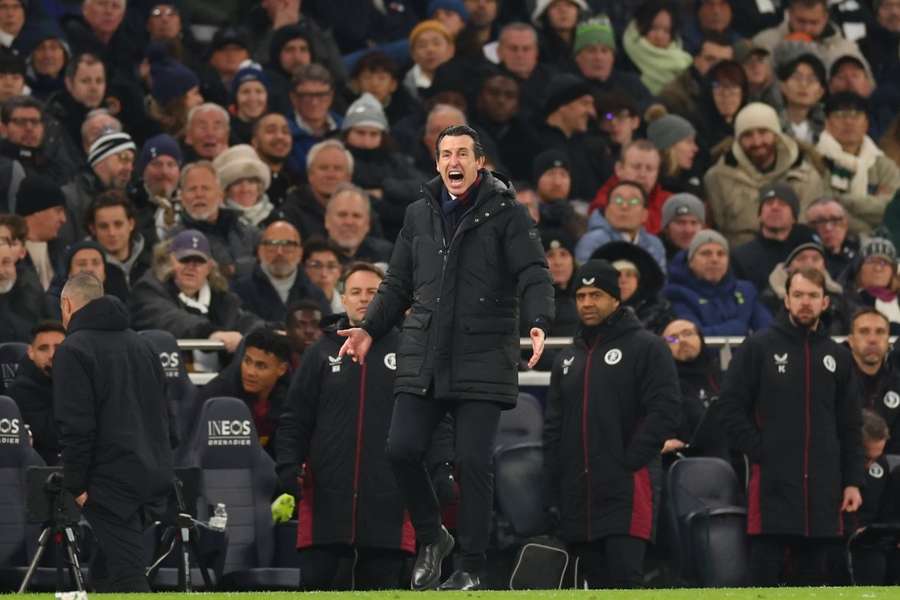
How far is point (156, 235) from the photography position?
17.2 meters

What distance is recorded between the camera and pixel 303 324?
52.3ft

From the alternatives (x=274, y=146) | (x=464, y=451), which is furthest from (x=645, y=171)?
(x=464, y=451)

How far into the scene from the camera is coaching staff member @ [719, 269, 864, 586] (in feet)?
49.5

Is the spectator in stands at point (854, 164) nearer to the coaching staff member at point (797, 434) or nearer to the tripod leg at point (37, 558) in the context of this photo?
the coaching staff member at point (797, 434)

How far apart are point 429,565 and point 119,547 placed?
214 centimetres

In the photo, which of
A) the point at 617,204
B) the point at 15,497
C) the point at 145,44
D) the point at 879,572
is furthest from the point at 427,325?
the point at 145,44

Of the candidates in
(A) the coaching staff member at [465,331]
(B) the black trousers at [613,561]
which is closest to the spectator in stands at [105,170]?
(B) the black trousers at [613,561]

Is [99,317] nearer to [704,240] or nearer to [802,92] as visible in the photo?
[704,240]

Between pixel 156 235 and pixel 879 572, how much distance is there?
5.54 metres

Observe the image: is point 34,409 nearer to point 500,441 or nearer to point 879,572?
point 500,441

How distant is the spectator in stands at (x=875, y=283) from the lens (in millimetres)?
18594

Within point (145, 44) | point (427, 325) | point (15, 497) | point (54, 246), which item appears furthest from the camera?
point (145, 44)

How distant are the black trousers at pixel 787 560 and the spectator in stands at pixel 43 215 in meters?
5.16

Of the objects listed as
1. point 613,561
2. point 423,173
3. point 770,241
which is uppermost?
point 423,173
